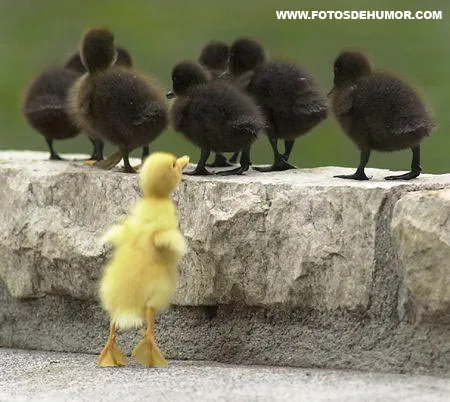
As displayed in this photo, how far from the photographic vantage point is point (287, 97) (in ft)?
15.4

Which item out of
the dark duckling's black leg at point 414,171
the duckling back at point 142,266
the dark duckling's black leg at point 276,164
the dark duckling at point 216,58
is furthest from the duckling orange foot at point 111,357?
the dark duckling at point 216,58

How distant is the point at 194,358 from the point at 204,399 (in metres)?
0.73

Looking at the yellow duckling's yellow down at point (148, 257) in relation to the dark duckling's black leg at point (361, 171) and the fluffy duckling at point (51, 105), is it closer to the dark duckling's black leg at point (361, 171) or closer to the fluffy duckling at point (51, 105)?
the dark duckling's black leg at point (361, 171)

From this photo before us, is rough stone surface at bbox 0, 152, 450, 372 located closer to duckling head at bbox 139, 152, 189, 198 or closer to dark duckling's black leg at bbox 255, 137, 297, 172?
dark duckling's black leg at bbox 255, 137, 297, 172

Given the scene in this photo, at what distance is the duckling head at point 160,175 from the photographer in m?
4.05

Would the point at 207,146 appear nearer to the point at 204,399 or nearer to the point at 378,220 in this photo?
the point at 378,220

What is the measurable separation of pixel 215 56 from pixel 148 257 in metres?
1.31

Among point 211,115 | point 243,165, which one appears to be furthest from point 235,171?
point 211,115

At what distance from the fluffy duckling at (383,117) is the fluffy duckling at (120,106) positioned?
2.01ft

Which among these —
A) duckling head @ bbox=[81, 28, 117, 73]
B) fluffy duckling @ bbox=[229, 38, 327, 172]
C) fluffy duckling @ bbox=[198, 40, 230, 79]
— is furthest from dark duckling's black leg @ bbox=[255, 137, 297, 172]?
duckling head @ bbox=[81, 28, 117, 73]

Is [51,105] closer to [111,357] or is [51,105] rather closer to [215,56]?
→ [215,56]

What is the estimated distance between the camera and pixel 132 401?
3.65 m

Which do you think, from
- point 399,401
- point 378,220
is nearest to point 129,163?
point 378,220

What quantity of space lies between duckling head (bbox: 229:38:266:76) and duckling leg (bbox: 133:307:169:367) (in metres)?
1.11
